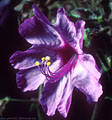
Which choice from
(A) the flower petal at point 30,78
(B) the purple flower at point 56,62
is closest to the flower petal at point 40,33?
(B) the purple flower at point 56,62

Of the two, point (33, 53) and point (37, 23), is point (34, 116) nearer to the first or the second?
point (33, 53)

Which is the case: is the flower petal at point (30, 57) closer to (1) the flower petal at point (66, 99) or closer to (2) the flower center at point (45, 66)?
(2) the flower center at point (45, 66)

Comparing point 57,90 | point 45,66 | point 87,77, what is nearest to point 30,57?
point 45,66

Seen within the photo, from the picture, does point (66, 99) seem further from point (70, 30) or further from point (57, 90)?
point (70, 30)

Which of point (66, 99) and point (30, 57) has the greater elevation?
point (30, 57)

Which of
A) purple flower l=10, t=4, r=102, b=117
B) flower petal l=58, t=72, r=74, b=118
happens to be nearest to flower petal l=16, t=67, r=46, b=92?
purple flower l=10, t=4, r=102, b=117

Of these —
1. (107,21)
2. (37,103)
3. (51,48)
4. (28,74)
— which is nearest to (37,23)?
(51,48)
